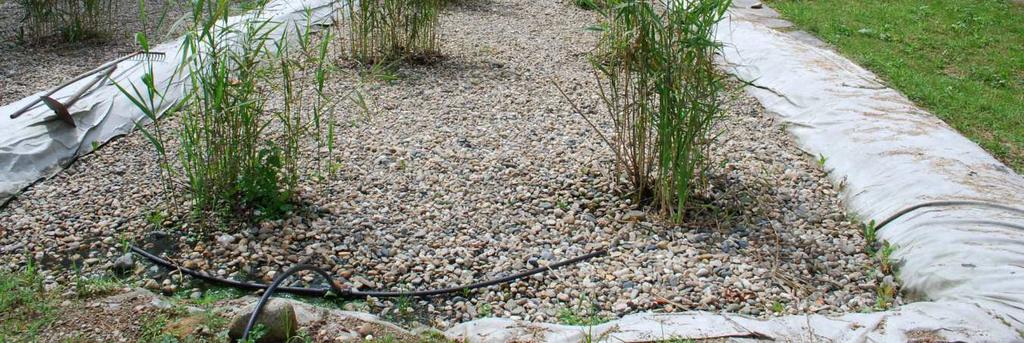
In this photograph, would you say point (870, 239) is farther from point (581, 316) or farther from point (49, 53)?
point (49, 53)

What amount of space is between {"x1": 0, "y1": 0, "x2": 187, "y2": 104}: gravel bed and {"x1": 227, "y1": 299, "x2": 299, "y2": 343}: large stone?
2.47 meters

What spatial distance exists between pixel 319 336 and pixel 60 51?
3.84 meters

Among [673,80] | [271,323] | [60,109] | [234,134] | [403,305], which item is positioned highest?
[673,80]

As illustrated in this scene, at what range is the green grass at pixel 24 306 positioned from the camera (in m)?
2.25

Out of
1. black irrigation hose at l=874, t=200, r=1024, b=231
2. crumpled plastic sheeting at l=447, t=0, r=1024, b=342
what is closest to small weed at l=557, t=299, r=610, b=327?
crumpled plastic sheeting at l=447, t=0, r=1024, b=342

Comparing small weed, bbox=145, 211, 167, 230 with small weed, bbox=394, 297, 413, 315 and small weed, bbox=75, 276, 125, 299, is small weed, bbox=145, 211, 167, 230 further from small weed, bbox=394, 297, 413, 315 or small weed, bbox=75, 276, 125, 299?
small weed, bbox=394, 297, 413, 315

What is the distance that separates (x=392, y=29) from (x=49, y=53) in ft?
6.78

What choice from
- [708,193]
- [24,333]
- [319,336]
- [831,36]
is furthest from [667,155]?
[831,36]

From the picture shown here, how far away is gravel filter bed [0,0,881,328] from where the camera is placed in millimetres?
2648

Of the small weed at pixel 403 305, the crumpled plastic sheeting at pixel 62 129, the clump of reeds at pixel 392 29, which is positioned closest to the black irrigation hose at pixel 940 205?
the small weed at pixel 403 305

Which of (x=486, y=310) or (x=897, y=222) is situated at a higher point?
(x=897, y=222)

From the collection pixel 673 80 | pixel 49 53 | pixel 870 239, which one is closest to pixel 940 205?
pixel 870 239

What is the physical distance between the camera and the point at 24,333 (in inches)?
88.4

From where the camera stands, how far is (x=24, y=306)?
2.38 metres
